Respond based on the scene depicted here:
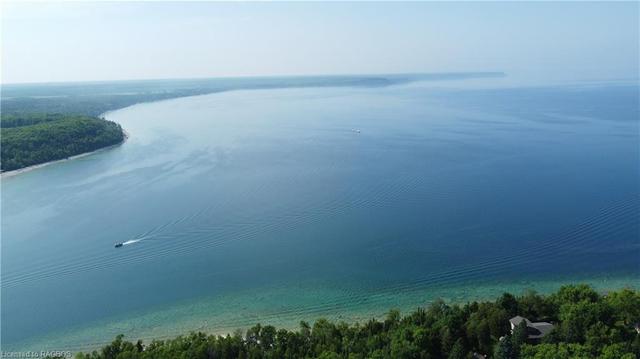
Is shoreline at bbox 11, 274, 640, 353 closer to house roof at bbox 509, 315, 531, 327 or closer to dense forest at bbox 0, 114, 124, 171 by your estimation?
house roof at bbox 509, 315, 531, 327

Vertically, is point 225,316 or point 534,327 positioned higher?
point 534,327

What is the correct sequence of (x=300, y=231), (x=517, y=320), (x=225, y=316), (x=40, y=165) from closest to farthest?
(x=517, y=320), (x=225, y=316), (x=300, y=231), (x=40, y=165)

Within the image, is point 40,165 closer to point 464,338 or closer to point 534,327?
point 464,338

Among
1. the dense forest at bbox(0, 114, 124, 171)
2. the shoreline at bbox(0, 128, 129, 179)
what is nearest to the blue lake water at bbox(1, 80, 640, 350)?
the shoreline at bbox(0, 128, 129, 179)

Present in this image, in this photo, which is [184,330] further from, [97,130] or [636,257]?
[97,130]

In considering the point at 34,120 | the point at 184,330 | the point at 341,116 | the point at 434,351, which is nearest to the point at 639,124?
the point at 341,116

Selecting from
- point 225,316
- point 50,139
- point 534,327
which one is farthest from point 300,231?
point 50,139
